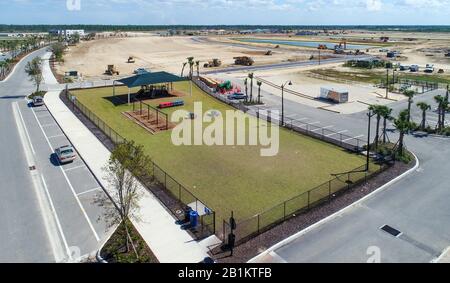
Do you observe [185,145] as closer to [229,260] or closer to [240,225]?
[240,225]

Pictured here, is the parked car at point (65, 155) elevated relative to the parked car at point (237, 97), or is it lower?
lower

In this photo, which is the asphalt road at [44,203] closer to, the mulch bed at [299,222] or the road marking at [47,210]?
the road marking at [47,210]

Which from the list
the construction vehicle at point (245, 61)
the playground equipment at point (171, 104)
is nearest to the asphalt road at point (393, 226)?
the playground equipment at point (171, 104)

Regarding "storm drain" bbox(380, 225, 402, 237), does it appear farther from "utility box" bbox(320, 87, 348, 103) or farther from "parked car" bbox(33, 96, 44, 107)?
"parked car" bbox(33, 96, 44, 107)

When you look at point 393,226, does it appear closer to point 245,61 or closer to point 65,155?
point 65,155

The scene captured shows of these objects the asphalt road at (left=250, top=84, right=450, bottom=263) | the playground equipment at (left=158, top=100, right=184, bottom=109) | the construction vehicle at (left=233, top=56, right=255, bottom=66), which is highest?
the construction vehicle at (left=233, top=56, right=255, bottom=66)

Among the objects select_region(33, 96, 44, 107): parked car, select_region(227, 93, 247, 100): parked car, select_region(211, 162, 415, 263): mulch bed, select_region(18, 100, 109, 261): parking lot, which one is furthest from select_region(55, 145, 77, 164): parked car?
select_region(227, 93, 247, 100): parked car
